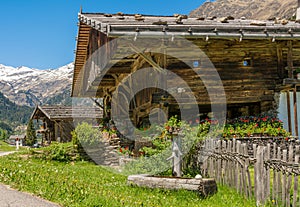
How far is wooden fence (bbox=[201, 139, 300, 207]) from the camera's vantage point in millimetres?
6305

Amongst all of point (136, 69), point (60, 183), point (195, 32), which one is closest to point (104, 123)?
point (136, 69)

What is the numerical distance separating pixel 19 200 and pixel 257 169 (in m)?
4.19

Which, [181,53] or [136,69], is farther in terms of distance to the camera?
[136,69]

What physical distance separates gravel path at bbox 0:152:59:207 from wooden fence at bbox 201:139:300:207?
11.7 feet

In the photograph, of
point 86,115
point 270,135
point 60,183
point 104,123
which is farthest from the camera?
point 86,115

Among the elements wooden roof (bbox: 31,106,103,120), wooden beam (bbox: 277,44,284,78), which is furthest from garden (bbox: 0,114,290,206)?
wooden roof (bbox: 31,106,103,120)

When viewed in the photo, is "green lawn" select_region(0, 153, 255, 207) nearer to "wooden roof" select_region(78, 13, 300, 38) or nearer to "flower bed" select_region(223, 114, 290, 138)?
"wooden roof" select_region(78, 13, 300, 38)

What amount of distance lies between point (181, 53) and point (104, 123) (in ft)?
23.0

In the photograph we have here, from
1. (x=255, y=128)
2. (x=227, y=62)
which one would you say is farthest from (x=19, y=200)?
(x=227, y=62)

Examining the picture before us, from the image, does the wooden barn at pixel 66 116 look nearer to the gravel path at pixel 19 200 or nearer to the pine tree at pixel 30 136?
the gravel path at pixel 19 200

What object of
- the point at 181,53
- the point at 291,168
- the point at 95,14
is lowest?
the point at 291,168

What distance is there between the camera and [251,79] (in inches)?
544

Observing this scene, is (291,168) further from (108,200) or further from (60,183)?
(60,183)

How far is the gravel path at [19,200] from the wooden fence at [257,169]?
3558 mm
